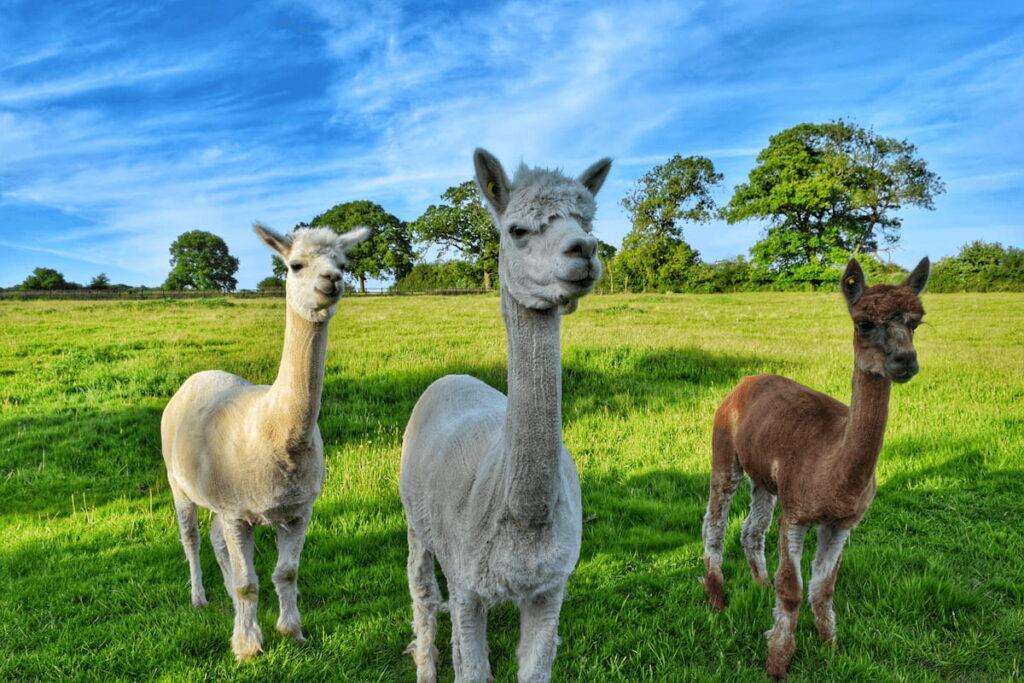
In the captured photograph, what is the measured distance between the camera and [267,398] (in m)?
3.93

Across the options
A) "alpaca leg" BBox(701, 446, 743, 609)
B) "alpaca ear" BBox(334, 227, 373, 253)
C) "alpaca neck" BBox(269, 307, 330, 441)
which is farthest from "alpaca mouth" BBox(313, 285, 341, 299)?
"alpaca leg" BBox(701, 446, 743, 609)

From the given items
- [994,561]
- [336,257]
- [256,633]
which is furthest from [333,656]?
[994,561]

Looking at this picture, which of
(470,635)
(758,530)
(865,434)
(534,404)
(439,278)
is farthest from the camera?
(439,278)

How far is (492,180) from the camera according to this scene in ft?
7.53

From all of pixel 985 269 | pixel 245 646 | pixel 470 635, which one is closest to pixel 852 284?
pixel 470 635

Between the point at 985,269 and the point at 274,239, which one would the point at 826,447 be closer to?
the point at 274,239

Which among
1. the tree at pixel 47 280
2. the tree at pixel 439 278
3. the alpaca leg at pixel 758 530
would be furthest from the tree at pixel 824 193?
the tree at pixel 47 280

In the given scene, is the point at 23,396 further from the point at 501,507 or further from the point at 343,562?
the point at 501,507

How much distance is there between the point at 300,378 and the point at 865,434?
3923 mm

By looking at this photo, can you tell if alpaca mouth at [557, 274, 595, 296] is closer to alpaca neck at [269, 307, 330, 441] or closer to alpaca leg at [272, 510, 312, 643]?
alpaca neck at [269, 307, 330, 441]

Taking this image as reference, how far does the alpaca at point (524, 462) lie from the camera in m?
2.05

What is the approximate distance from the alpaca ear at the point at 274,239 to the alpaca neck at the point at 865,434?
418 cm

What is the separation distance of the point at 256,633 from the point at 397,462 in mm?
3206

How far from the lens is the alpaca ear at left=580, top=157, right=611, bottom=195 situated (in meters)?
2.43
